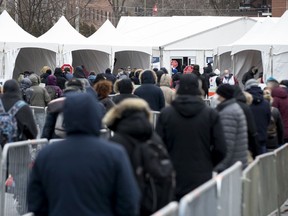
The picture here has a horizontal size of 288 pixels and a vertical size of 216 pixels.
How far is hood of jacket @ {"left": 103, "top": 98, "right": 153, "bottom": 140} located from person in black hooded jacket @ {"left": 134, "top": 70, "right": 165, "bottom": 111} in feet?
25.5

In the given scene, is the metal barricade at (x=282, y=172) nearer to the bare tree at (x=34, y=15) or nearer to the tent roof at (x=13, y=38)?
the tent roof at (x=13, y=38)

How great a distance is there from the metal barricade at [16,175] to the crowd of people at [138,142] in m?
0.78

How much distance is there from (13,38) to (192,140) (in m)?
28.5

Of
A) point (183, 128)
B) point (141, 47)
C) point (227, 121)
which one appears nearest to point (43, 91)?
point (227, 121)

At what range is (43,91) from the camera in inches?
730

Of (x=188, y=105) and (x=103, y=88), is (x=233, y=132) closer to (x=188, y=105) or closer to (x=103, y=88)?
(x=188, y=105)

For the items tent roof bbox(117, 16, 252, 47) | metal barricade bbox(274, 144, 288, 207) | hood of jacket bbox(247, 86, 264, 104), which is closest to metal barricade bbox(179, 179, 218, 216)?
metal barricade bbox(274, 144, 288, 207)

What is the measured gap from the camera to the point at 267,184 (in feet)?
35.5

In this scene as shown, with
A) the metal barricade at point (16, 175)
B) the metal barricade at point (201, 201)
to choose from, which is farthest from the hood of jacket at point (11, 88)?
the metal barricade at point (201, 201)

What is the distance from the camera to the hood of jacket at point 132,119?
21.0 feet

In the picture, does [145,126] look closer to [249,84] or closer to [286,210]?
[249,84]

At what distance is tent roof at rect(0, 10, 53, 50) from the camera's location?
113 feet

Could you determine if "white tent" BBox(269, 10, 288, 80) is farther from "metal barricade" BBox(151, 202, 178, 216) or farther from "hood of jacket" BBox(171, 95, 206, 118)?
"metal barricade" BBox(151, 202, 178, 216)

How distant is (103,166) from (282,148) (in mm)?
6828
